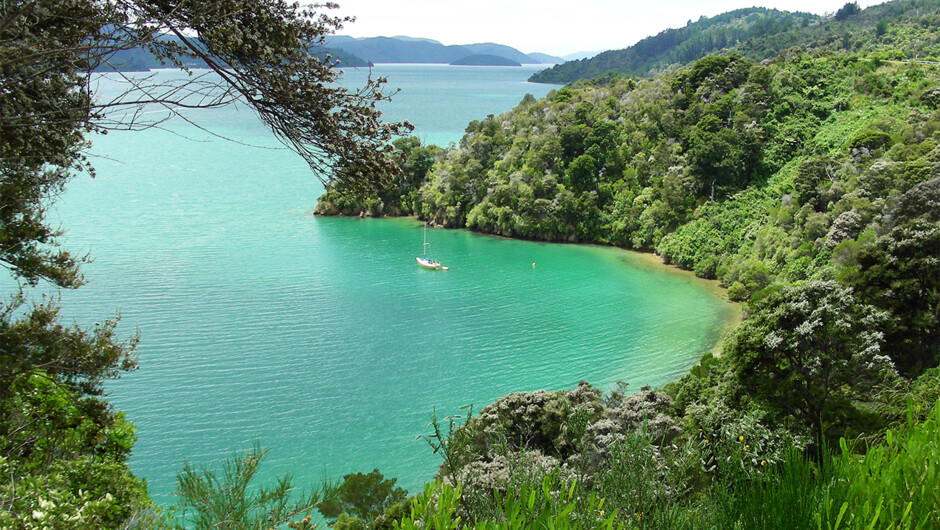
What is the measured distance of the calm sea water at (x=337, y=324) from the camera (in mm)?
15773

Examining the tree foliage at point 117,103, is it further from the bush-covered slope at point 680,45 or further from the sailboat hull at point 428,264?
the bush-covered slope at point 680,45

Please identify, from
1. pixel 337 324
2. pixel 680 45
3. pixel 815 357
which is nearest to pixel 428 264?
pixel 337 324

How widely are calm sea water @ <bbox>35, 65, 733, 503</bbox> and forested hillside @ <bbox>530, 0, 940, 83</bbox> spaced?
27.6 metres

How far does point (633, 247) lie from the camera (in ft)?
114

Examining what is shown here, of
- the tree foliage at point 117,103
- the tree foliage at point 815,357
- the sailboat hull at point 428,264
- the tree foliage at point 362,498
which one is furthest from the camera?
the sailboat hull at point 428,264

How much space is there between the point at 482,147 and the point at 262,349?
25075 millimetres

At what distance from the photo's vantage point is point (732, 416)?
10.8m

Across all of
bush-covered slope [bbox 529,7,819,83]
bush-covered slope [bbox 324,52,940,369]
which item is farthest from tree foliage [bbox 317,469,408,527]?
bush-covered slope [bbox 529,7,819,83]

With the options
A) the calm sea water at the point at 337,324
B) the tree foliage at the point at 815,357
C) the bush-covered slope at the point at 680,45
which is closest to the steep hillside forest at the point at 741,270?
the tree foliage at the point at 815,357

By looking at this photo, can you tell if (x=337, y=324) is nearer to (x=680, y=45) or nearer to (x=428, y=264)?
(x=428, y=264)

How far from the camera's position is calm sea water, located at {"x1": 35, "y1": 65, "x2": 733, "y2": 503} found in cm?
1577

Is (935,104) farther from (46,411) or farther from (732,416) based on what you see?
(46,411)

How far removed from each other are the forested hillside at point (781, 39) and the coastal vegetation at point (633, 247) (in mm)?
14018

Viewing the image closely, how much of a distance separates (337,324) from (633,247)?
18.1 m
